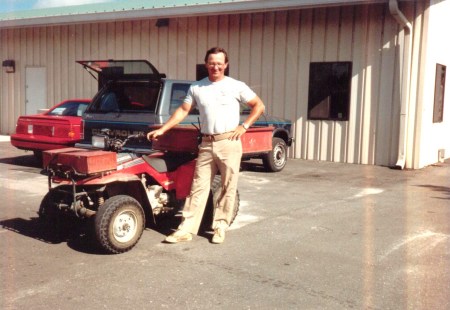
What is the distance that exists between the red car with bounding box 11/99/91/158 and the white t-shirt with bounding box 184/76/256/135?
512cm

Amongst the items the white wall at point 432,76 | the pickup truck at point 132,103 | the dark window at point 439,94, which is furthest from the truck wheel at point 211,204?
the dark window at point 439,94

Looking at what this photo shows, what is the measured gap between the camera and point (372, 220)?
6.52 m

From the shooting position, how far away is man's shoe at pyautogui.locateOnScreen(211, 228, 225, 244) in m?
5.34

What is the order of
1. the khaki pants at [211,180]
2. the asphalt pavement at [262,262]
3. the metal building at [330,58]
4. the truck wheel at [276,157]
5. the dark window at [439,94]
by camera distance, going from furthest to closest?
the dark window at [439,94], the metal building at [330,58], the truck wheel at [276,157], the khaki pants at [211,180], the asphalt pavement at [262,262]

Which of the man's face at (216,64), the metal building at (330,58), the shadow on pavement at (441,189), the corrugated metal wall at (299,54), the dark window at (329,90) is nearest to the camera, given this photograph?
the man's face at (216,64)

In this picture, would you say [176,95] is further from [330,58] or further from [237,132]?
[330,58]

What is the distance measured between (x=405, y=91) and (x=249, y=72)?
3871mm

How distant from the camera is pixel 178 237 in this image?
5.33 m

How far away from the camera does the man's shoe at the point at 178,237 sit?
17.4 ft

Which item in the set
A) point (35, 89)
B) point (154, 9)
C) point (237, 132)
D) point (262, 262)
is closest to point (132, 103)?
Result: point (237, 132)

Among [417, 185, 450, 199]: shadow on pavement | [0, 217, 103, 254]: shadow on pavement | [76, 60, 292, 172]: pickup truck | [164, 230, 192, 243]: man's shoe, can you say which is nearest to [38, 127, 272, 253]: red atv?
[0, 217, 103, 254]: shadow on pavement

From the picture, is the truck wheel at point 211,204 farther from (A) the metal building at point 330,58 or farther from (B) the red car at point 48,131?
(A) the metal building at point 330,58

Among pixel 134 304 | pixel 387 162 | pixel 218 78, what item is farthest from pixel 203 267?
A: pixel 387 162

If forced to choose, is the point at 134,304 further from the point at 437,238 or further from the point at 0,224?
the point at 437,238
